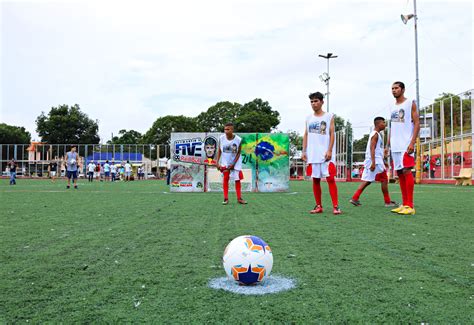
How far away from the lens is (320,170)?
7.14 metres

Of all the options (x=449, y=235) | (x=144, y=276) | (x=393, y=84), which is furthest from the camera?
(x=393, y=84)

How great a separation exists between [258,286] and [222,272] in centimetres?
44

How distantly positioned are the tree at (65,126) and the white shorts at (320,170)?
61586 millimetres

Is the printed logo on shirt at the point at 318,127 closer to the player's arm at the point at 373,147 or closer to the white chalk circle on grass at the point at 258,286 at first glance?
the player's arm at the point at 373,147

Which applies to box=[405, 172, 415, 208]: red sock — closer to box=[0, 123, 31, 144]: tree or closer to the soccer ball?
the soccer ball

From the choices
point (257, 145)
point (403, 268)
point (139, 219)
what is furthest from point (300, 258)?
point (257, 145)

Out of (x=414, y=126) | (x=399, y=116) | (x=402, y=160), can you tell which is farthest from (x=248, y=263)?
(x=399, y=116)

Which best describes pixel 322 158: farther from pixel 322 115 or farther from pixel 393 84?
pixel 393 84

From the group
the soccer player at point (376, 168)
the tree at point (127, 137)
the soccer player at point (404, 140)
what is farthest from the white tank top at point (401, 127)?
the tree at point (127, 137)

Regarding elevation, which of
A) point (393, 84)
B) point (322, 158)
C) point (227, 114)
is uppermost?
point (227, 114)

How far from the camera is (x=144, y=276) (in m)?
2.89

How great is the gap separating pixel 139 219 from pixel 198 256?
9.36 ft

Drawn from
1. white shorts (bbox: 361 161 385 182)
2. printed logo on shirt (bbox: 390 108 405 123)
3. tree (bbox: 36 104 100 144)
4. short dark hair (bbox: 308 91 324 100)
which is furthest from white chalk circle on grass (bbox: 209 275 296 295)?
tree (bbox: 36 104 100 144)

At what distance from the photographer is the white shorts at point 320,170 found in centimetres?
707
